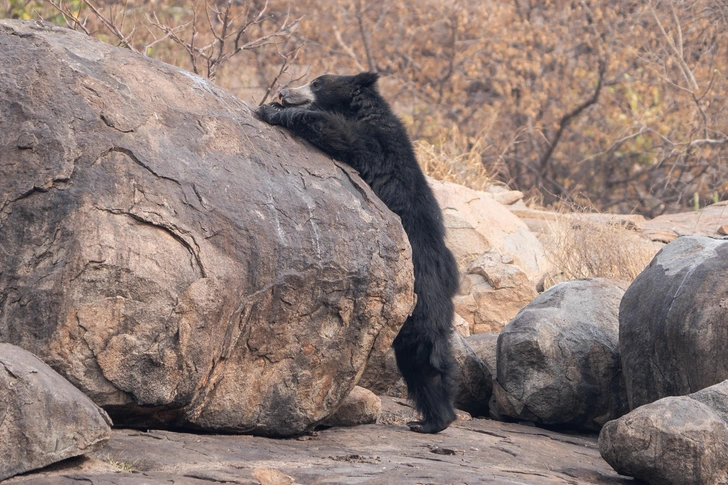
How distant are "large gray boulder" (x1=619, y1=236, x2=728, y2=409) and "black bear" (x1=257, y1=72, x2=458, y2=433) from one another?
116 cm

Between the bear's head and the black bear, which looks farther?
the bear's head

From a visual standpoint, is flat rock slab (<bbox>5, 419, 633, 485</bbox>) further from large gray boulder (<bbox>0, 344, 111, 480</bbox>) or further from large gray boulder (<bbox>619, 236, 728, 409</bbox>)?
large gray boulder (<bbox>619, 236, 728, 409</bbox>)

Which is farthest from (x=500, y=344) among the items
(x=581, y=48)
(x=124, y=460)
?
(x=581, y=48)

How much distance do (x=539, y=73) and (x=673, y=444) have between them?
45.1 ft

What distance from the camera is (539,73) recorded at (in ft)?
56.4

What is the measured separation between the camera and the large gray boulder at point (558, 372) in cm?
614

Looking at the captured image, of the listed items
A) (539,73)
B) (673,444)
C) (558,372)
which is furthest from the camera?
(539,73)

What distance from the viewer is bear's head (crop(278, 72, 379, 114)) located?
627 centimetres

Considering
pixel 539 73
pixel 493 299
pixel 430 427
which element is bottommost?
pixel 430 427

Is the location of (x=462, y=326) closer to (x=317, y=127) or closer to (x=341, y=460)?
(x=317, y=127)

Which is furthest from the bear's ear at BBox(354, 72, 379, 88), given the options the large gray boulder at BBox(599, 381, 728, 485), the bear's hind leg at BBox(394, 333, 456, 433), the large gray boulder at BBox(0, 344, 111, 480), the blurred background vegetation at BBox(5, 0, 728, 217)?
the blurred background vegetation at BBox(5, 0, 728, 217)

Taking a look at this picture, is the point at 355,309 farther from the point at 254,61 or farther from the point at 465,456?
the point at 254,61

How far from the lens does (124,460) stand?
3732 millimetres

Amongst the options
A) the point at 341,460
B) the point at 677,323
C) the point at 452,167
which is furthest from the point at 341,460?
the point at 452,167
